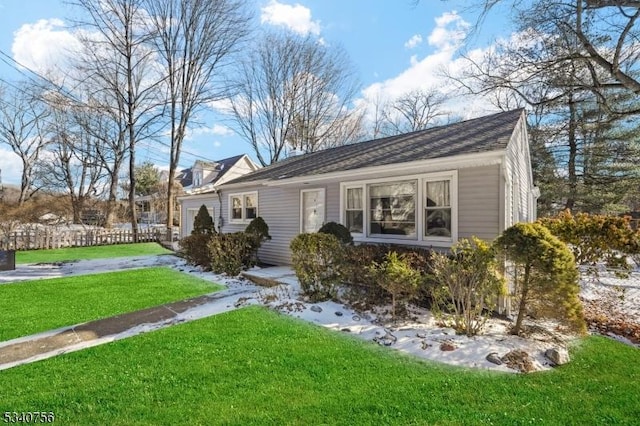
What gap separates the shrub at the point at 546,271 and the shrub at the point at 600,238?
1530mm

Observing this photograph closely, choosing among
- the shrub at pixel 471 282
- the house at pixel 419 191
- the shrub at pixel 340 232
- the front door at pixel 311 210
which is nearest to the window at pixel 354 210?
the house at pixel 419 191

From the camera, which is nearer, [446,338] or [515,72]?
[446,338]

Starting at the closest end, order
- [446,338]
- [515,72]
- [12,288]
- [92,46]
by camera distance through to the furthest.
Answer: [446,338], [12,288], [515,72], [92,46]

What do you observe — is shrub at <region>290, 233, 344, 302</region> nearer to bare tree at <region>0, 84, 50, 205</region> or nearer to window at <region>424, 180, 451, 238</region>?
window at <region>424, 180, 451, 238</region>

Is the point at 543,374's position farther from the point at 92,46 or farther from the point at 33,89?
the point at 33,89

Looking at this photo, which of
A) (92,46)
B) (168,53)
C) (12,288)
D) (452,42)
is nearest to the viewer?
(12,288)

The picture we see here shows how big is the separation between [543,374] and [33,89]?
2655cm

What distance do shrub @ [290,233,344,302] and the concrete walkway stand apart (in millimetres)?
1085

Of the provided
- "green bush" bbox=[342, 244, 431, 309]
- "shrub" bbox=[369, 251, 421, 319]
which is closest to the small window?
"green bush" bbox=[342, 244, 431, 309]

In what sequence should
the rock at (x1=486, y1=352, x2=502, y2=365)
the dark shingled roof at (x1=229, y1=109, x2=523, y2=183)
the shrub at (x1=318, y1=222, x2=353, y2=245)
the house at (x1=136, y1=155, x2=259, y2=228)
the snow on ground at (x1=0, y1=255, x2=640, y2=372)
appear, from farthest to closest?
the house at (x1=136, y1=155, x2=259, y2=228)
the shrub at (x1=318, y1=222, x2=353, y2=245)
the dark shingled roof at (x1=229, y1=109, x2=523, y2=183)
the snow on ground at (x1=0, y1=255, x2=640, y2=372)
the rock at (x1=486, y1=352, x2=502, y2=365)

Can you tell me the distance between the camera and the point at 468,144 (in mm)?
6406

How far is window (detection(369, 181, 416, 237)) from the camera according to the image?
7.30 meters

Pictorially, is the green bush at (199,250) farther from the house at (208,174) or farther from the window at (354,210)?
the house at (208,174)

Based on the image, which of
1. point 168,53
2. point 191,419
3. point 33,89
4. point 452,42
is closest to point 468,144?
point 191,419
